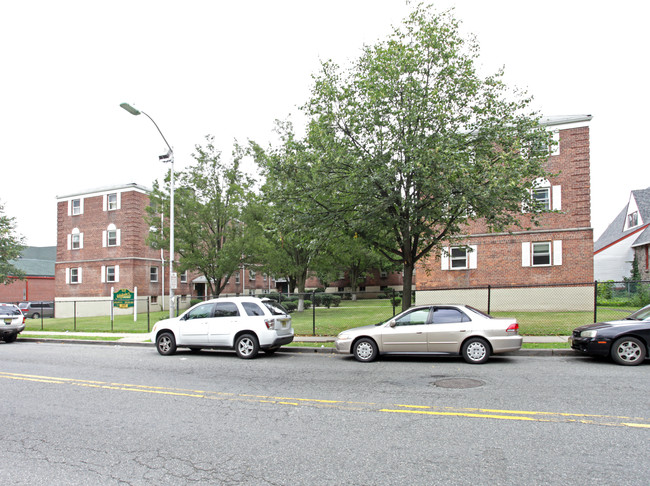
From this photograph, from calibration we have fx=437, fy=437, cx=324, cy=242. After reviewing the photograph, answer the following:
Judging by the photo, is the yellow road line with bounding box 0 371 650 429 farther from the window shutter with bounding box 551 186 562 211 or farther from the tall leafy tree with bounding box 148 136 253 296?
the window shutter with bounding box 551 186 562 211

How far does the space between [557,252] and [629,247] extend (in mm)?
19809

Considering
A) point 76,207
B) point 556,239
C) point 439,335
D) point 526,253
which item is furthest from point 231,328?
point 76,207

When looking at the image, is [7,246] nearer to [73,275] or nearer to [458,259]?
[73,275]

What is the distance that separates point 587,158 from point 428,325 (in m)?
17.6

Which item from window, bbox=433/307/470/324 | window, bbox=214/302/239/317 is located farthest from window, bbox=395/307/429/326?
window, bbox=214/302/239/317

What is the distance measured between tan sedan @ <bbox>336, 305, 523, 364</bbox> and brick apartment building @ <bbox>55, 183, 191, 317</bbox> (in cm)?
2938

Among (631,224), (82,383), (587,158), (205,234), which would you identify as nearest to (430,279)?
(587,158)

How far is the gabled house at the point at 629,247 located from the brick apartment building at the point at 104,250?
3844 centimetres

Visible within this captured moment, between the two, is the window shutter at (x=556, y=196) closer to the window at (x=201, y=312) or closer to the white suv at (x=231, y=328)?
the white suv at (x=231, y=328)

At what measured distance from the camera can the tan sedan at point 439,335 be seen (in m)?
9.99

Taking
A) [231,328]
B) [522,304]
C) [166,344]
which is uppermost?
[231,328]

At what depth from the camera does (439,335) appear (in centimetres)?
1029

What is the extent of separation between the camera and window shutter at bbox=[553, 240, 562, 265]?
22.9 meters

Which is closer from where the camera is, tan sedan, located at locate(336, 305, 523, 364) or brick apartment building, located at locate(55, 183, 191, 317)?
tan sedan, located at locate(336, 305, 523, 364)
